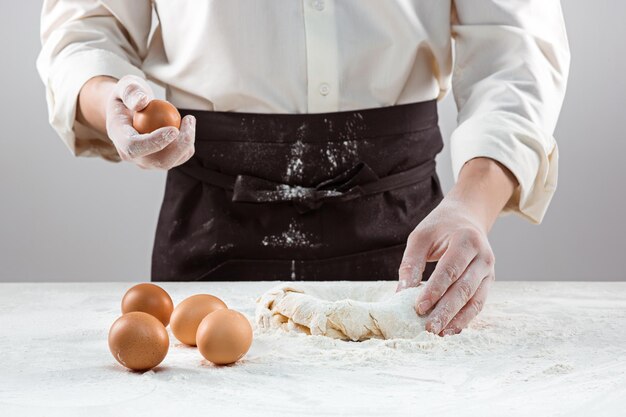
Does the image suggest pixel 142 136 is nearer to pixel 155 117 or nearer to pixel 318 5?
pixel 155 117

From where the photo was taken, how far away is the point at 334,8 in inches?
67.9

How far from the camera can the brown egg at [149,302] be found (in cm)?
132

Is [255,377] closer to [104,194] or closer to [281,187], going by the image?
[281,187]

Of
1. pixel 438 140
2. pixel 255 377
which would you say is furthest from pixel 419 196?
pixel 255 377

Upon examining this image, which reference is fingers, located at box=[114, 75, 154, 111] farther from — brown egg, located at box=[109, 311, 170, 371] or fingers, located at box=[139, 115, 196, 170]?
brown egg, located at box=[109, 311, 170, 371]

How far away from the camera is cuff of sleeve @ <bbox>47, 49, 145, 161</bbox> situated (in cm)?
171

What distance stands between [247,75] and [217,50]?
8cm

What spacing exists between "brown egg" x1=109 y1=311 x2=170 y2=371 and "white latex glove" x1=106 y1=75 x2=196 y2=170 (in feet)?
1.04

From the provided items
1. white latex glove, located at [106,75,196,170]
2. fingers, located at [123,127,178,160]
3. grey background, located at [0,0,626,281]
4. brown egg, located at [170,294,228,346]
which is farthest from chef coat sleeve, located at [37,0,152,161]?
grey background, located at [0,0,626,281]

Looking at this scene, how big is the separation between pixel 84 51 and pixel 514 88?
0.85m

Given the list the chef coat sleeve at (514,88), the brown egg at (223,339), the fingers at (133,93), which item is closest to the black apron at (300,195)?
the chef coat sleeve at (514,88)

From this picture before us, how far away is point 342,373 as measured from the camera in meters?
1.07

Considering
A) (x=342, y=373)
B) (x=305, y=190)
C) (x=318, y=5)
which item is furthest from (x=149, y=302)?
(x=318, y=5)

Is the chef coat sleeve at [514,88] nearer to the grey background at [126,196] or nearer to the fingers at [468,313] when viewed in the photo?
the fingers at [468,313]
